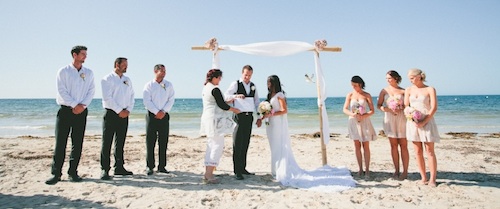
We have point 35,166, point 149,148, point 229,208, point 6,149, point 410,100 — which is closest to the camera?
point 229,208

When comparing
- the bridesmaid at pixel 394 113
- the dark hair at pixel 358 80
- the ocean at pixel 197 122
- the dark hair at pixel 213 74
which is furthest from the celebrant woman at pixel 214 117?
the ocean at pixel 197 122

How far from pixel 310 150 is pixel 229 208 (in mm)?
5042

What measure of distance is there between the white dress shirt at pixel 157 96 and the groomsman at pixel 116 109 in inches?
11.3

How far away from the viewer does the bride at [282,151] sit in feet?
15.3

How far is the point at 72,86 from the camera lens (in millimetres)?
4449

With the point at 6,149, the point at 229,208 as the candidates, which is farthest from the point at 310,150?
the point at 6,149

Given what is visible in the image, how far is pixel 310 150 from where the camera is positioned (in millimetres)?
8133

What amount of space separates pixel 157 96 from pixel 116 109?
76cm

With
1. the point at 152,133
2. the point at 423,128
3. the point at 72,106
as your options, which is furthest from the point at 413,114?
the point at 72,106

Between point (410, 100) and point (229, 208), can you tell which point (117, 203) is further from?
point (410, 100)

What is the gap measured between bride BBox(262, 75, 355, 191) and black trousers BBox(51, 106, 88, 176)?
121 inches

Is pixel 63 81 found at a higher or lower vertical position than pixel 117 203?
higher

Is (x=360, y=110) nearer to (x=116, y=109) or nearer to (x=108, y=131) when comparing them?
(x=116, y=109)

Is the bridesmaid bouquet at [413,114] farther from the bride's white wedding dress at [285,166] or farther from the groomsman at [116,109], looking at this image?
the groomsman at [116,109]
